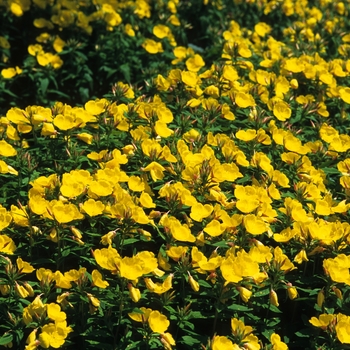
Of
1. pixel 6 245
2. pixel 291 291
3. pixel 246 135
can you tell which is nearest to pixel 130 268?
pixel 6 245

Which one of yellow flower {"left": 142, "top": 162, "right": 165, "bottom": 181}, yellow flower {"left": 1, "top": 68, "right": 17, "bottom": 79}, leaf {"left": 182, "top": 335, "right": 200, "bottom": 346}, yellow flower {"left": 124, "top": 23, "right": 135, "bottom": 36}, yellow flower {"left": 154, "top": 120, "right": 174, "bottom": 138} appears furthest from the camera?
yellow flower {"left": 124, "top": 23, "right": 135, "bottom": 36}

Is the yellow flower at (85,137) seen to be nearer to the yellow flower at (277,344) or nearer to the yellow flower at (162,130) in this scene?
the yellow flower at (162,130)

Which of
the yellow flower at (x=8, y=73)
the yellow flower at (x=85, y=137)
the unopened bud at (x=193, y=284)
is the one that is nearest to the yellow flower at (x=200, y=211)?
the unopened bud at (x=193, y=284)

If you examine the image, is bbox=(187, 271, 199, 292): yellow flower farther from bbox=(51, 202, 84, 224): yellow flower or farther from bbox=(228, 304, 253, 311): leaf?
bbox=(51, 202, 84, 224): yellow flower

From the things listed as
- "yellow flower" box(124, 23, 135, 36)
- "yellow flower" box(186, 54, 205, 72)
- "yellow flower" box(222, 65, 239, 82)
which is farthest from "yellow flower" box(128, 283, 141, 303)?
"yellow flower" box(124, 23, 135, 36)

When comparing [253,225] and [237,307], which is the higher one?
[253,225]

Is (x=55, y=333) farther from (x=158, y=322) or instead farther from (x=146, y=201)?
(x=146, y=201)

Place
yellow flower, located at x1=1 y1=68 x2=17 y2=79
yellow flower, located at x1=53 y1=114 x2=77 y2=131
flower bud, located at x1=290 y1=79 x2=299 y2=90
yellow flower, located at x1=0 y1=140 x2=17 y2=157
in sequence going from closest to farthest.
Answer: yellow flower, located at x1=0 y1=140 x2=17 y2=157 < yellow flower, located at x1=53 y1=114 x2=77 y2=131 < flower bud, located at x1=290 y1=79 x2=299 y2=90 < yellow flower, located at x1=1 y1=68 x2=17 y2=79

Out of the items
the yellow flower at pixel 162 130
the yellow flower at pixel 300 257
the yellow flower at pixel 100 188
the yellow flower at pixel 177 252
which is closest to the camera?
the yellow flower at pixel 177 252
